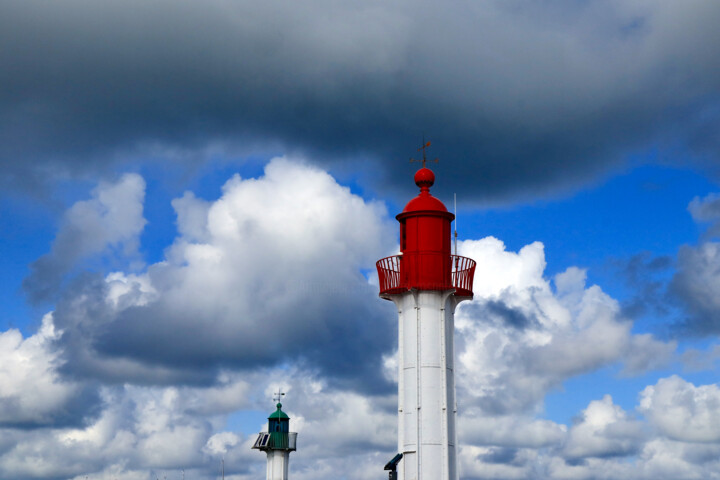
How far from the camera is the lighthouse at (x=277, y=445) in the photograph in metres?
88.2

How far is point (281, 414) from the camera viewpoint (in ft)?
296

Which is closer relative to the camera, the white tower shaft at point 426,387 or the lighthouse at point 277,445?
the white tower shaft at point 426,387

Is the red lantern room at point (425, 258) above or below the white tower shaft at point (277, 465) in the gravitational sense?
above

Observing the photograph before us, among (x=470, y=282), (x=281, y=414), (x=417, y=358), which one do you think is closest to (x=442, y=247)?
(x=470, y=282)

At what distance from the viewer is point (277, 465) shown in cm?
8825

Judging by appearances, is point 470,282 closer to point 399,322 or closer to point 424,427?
point 399,322

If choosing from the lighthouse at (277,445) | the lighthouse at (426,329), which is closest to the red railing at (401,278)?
the lighthouse at (426,329)

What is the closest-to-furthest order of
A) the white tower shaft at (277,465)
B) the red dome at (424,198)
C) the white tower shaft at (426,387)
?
the white tower shaft at (426,387) → the red dome at (424,198) → the white tower shaft at (277,465)

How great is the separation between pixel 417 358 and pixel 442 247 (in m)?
6.12

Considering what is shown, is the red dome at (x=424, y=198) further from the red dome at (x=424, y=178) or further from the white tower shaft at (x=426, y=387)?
the white tower shaft at (x=426, y=387)

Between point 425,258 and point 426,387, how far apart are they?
6738 mm

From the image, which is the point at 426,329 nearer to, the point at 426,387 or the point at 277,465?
the point at 426,387

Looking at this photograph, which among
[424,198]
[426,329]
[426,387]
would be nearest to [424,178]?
[424,198]

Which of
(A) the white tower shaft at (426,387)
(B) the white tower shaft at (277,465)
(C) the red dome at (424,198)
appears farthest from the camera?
(B) the white tower shaft at (277,465)
